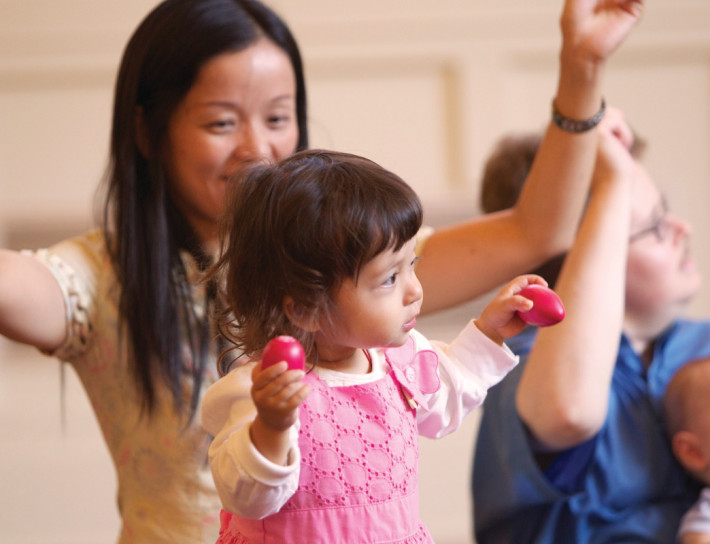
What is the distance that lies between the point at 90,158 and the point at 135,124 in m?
1.14

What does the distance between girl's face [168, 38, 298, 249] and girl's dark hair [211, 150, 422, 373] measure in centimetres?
32

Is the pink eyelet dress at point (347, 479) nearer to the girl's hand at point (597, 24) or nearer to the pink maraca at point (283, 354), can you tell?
the pink maraca at point (283, 354)

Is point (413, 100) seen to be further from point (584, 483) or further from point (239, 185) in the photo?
point (239, 185)

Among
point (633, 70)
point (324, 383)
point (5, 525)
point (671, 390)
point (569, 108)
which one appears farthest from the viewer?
point (633, 70)

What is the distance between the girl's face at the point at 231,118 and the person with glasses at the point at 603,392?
338mm

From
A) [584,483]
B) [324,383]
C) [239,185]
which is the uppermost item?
[239,185]

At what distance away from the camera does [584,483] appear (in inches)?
37.3

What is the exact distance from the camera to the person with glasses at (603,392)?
0.88 m

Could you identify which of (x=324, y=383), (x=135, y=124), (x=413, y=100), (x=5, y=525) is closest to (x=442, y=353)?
(x=324, y=383)

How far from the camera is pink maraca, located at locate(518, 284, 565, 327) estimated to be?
1.82ft

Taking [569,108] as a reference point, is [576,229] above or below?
below

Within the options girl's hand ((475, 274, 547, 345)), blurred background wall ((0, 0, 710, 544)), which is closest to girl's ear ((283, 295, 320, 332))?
girl's hand ((475, 274, 547, 345))

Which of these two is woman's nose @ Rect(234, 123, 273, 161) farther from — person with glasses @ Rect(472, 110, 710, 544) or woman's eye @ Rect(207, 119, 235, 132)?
person with glasses @ Rect(472, 110, 710, 544)

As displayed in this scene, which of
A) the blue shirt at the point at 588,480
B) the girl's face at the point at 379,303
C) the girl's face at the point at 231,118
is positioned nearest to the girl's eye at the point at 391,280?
the girl's face at the point at 379,303
